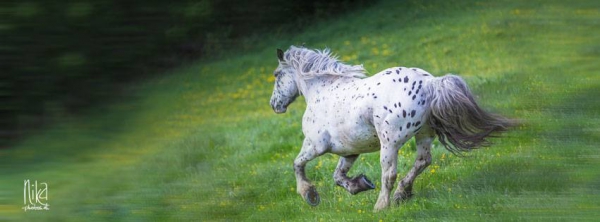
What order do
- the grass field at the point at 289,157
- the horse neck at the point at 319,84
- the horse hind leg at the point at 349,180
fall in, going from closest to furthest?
the grass field at the point at 289,157 → the horse hind leg at the point at 349,180 → the horse neck at the point at 319,84

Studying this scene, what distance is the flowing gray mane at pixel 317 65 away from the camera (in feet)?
27.1

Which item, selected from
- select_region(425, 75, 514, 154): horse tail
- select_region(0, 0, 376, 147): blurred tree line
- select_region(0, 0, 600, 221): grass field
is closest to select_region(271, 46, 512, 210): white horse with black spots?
select_region(425, 75, 514, 154): horse tail

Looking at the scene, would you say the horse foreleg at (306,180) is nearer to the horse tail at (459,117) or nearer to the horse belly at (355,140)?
the horse belly at (355,140)

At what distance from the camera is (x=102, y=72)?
26.9ft

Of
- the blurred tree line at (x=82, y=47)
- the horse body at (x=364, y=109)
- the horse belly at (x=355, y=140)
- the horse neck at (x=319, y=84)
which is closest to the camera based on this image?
the horse body at (x=364, y=109)

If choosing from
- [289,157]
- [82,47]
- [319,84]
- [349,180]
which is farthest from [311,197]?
[289,157]

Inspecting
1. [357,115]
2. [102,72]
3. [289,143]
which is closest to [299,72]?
[357,115]

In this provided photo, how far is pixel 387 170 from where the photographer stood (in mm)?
7531

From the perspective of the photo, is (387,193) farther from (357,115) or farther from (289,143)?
(289,143)

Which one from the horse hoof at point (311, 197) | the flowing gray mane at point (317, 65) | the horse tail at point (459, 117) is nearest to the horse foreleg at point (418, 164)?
the horse tail at point (459, 117)

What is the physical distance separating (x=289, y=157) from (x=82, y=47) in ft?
11.7

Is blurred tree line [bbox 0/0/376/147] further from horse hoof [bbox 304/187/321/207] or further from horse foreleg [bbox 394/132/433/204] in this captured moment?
horse foreleg [bbox 394/132/433/204]

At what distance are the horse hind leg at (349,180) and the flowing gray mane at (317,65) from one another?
2.54 ft

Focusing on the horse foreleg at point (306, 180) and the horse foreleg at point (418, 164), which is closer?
the horse foreleg at point (418, 164)
